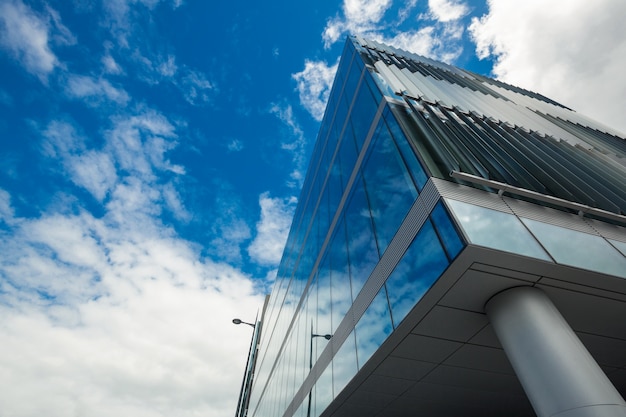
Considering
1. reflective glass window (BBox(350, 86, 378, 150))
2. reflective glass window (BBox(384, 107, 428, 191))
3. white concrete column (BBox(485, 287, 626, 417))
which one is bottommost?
white concrete column (BBox(485, 287, 626, 417))

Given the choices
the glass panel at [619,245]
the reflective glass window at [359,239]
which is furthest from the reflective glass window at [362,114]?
the glass panel at [619,245]

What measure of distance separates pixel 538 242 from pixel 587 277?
1.09 m

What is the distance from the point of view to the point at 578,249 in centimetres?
652

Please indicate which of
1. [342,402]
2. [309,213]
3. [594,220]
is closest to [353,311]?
[342,402]

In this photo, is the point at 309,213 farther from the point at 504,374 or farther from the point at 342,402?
the point at 504,374

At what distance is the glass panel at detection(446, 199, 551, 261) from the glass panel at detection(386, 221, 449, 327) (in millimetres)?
597

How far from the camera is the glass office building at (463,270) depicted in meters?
5.81

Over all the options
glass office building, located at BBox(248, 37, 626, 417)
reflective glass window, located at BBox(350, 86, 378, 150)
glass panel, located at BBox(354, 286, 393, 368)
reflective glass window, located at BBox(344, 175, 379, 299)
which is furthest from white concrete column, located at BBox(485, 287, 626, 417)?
reflective glass window, located at BBox(350, 86, 378, 150)

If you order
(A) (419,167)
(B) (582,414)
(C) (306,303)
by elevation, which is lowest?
(B) (582,414)

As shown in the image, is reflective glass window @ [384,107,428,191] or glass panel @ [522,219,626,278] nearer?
glass panel @ [522,219,626,278]

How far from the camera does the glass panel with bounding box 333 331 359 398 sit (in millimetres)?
9273

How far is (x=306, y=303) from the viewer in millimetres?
18062

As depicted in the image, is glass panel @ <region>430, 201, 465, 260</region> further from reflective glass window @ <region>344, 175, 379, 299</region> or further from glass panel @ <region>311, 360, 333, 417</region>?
glass panel @ <region>311, 360, 333, 417</region>

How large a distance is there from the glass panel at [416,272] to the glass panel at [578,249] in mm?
1923
